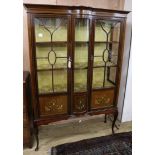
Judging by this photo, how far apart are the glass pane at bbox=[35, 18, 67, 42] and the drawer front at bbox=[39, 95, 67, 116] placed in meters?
0.67

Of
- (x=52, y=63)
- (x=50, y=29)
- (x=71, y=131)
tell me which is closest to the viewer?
(x=50, y=29)

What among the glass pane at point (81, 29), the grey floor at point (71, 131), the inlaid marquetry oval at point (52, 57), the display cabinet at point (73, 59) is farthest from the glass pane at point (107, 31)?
the grey floor at point (71, 131)

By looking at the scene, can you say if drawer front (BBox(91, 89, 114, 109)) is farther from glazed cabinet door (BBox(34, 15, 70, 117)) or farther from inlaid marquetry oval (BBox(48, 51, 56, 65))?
inlaid marquetry oval (BBox(48, 51, 56, 65))

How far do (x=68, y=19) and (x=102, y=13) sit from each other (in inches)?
15.6

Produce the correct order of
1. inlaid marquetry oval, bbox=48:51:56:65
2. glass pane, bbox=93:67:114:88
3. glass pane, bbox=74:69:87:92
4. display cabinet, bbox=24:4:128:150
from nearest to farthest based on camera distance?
display cabinet, bbox=24:4:128:150 < inlaid marquetry oval, bbox=48:51:56:65 < glass pane, bbox=74:69:87:92 < glass pane, bbox=93:67:114:88

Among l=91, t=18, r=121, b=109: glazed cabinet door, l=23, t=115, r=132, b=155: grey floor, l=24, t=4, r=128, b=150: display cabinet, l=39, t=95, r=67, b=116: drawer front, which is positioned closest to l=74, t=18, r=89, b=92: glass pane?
l=24, t=4, r=128, b=150: display cabinet

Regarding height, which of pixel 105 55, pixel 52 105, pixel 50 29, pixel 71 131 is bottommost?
pixel 71 131

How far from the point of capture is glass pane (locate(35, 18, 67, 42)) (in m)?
1.69

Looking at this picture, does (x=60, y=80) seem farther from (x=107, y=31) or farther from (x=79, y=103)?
(x=107, y=31)

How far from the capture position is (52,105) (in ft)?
6.18

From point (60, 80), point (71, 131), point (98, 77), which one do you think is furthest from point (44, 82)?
point (71, 131)

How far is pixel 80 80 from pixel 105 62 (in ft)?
1.32
